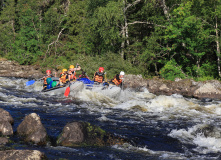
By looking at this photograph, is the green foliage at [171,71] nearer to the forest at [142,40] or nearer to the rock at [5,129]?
the forest at [142,40]

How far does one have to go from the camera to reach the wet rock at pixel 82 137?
5766mm

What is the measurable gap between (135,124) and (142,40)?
Result: 561 inches

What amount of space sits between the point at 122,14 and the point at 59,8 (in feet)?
49.3

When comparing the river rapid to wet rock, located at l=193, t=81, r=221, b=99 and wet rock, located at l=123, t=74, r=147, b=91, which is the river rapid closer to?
wet rock, located at l=193, t=81, r=221, b=99

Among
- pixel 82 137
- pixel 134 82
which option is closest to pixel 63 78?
pixel 134 82

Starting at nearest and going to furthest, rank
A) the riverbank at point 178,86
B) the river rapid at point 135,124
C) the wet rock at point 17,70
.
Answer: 1. the river rapid at point 135,124
2. the riverbank at point 178,86
3. the wet rock at point 17,70

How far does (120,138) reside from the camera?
21.2 feet

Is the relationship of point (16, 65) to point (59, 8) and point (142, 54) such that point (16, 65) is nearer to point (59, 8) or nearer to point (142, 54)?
point (59, 8)

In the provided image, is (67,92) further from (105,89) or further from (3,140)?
(3,140)

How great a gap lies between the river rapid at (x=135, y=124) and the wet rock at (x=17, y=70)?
40.9ft

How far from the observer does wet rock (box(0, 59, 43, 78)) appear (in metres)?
24.2

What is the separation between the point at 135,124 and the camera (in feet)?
26.4

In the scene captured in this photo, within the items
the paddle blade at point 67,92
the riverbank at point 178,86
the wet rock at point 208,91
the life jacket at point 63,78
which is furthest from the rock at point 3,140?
the wet rock at point 208,91

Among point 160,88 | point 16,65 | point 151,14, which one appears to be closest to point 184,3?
point 151,14
